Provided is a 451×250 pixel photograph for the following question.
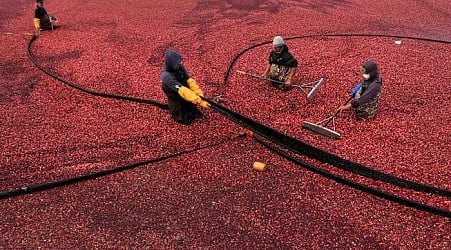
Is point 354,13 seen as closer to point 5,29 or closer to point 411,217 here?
point 411,217

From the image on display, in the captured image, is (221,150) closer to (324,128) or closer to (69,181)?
(324,128)

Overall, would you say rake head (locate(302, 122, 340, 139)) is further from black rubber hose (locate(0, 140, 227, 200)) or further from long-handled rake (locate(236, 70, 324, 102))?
black rubber hose (locate(0, 140, 227, 200))

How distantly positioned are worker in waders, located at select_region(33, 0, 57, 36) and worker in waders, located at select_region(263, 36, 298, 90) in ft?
23.0

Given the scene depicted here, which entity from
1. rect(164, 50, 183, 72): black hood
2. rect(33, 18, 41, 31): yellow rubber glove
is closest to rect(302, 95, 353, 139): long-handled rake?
rect(164, 50, 183, 72): black hood

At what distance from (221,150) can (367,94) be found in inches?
100.0

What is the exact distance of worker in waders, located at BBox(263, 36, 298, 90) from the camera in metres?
6.44

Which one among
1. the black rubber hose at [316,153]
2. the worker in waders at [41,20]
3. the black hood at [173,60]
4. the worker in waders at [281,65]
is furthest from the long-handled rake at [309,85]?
the worker in waders at [41,20]

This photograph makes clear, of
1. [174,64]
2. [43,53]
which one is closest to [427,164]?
[174,64]

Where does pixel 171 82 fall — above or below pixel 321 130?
above

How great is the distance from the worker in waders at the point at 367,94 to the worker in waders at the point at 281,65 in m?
1.29

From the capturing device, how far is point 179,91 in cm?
544

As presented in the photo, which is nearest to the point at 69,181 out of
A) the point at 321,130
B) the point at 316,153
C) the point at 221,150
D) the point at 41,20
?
the point at 221,150

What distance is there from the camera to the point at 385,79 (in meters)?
7.31

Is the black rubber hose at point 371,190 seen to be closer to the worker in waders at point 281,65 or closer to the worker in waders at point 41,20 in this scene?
the worker in waders at point 281,65
